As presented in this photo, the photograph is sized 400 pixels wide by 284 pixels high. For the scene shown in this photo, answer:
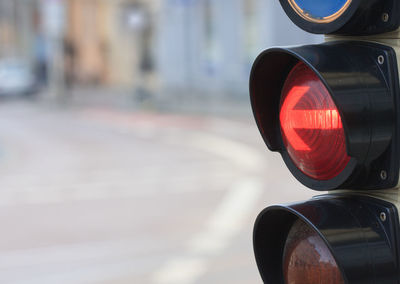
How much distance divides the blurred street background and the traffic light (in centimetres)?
512

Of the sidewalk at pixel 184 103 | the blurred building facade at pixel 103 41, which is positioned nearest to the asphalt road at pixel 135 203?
the sidewalk at pixel 184 103

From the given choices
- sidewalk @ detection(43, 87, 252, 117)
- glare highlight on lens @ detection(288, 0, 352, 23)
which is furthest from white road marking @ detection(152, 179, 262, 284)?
sidewalk @ detection(43, 87, 252, 117)

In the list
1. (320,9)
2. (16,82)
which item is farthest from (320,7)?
(16,82)

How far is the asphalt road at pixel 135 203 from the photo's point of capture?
701 centimetres

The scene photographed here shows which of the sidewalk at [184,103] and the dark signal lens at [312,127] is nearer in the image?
the dark signal lens at [312,127]

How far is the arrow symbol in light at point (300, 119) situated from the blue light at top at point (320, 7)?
134 millimetres

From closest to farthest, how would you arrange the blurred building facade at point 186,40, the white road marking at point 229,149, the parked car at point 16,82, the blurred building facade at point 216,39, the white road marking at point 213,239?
1. the white road marking at point 213,239
2. the white road marking at point 229,149
3. the blurred building facade at point 216,39
4. the blurred building facade at point 186,40
5. the parked car at point 16,82

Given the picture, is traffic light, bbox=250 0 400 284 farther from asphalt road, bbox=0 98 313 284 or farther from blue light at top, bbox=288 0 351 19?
asphalt road, bbox=0 98 313 284

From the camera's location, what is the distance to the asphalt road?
7.01 metres

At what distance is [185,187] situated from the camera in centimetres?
1120

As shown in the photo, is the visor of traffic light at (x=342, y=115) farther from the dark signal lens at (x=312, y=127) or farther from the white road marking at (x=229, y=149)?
the white road marking at (x=229, y=149)

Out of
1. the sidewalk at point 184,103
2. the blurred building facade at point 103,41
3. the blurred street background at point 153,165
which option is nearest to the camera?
the blurred street background at point 153,165

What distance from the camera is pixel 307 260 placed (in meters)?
1.46

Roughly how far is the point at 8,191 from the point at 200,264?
510 cm
